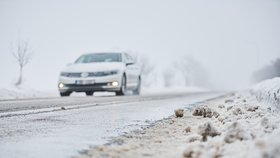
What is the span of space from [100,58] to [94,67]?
124 centimetres

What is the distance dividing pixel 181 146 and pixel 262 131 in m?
0.66

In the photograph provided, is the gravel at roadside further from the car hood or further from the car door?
the car door

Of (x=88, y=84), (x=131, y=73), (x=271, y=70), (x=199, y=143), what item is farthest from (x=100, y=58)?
(x=271, y=70)

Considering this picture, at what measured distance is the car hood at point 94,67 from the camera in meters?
13.2

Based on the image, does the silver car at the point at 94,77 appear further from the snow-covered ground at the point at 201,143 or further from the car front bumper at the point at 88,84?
the snow-covered ground at the point at 201,143

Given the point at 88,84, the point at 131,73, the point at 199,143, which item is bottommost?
the point at 199,143

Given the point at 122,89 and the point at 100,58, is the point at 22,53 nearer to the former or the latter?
the point at 100,58

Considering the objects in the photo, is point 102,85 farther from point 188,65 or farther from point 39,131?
point 188,65

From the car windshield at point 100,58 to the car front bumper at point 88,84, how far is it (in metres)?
1.31

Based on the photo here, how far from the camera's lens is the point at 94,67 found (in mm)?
13375

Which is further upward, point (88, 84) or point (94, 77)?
point (94, 77)

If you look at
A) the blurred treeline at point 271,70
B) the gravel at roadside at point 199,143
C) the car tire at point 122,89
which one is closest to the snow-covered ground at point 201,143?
the gravel at roadside at point 199,143

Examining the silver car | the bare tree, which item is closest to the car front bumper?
the silver car

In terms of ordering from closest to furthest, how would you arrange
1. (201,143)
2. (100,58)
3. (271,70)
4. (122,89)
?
(201,143) < (122,89) < (100,58) < (271,70)
